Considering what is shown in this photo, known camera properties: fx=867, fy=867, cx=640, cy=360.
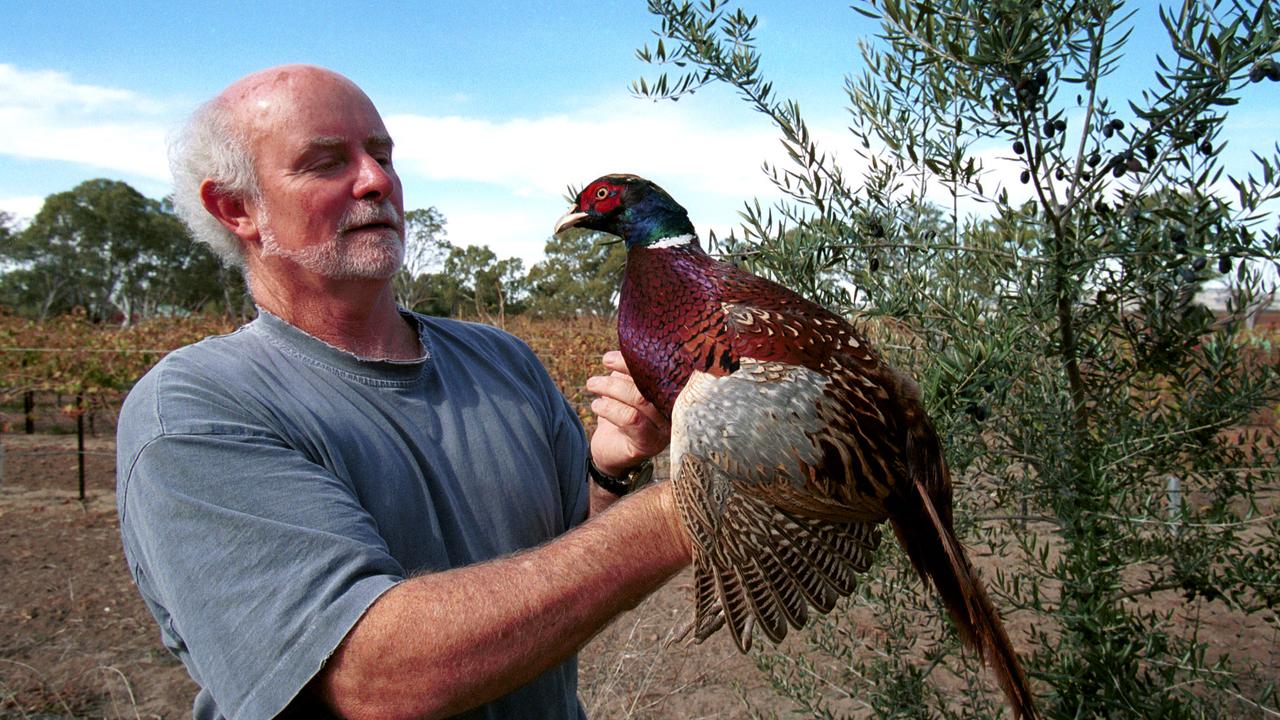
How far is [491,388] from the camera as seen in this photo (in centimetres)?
222

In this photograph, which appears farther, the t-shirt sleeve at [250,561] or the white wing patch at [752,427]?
the white wing patch at [752,427]

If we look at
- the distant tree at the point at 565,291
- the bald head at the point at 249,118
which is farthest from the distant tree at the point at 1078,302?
the distant tree at the point at 565,291

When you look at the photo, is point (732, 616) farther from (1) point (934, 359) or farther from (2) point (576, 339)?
(2) point (576, 339)

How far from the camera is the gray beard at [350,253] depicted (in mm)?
2041

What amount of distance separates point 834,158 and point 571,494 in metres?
1.15

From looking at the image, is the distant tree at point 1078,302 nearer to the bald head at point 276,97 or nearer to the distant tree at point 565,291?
the bald head at point 276,97

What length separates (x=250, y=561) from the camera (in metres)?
1.44

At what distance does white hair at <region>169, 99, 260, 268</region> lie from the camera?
209 cm

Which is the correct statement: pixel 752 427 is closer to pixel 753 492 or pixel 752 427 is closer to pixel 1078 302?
pixel 753 492

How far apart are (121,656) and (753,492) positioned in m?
4.84

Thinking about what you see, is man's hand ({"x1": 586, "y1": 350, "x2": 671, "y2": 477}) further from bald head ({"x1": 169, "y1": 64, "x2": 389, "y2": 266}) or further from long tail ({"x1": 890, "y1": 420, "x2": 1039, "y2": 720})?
bald head ({"x1": 169, "y1": 64, "x2": 389, "y2": 266})

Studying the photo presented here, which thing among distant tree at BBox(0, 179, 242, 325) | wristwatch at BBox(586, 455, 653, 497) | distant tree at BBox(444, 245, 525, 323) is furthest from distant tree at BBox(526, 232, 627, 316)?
distant tree at BBox(0, 179, 242, 325)

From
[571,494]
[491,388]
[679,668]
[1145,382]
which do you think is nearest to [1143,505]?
[1145,382]

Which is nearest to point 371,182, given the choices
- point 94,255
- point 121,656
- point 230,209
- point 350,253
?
point 350,253
